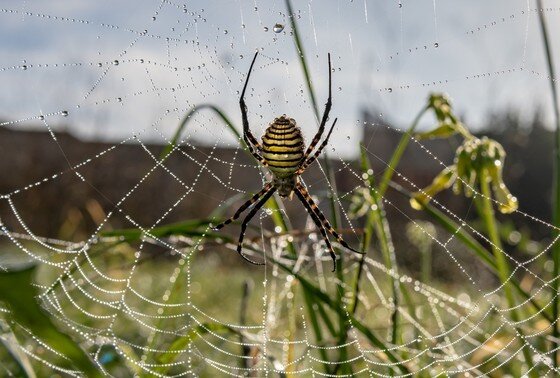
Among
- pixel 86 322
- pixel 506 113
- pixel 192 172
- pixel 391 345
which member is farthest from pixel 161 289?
pixel 506 113

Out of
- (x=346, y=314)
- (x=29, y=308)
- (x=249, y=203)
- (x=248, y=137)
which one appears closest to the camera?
(x=29, y=308)

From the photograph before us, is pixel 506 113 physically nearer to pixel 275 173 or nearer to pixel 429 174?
pixel 429 174

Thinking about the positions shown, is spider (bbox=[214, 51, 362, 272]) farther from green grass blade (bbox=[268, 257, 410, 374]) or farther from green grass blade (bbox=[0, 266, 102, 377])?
green grass blade (bbox=[0, 266, 102, 377])

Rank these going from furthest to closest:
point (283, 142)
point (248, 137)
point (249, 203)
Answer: point (249, 203) → point (248, 137) → point (283, 142)

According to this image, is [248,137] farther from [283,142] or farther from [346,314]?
[346,314]

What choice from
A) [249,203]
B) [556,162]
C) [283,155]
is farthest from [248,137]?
[556,162]

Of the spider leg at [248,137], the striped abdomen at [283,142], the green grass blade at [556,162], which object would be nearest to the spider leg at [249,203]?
the spider leg at [248,137]

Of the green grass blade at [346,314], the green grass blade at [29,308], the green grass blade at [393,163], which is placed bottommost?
the green grass blade at [346,314]

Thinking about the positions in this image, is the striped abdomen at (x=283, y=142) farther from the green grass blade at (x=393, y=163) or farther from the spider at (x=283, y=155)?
the green grass blade at (x=393, y=163)
